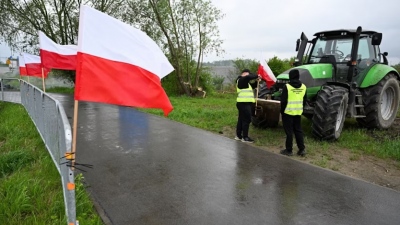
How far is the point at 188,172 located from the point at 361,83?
17.9 feet

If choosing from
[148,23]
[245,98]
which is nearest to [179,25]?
[148,23]

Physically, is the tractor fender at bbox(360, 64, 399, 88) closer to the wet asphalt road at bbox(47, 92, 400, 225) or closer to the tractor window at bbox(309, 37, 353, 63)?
the tractor window at bbox(309, 37, 353, 63)

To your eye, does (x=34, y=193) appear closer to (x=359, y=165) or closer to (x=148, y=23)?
(x=359, y=165)

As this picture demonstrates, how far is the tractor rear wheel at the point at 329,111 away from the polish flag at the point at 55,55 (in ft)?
22.2

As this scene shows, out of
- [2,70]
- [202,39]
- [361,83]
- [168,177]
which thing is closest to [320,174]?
[168,177]

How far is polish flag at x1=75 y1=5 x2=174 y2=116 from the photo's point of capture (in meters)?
3.28

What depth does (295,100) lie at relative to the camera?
6.26 metres

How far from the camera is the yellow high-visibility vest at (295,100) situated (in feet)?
20.5

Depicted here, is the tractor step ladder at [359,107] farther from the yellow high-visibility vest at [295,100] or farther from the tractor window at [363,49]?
the yellow high-visibility vest at [295,100]

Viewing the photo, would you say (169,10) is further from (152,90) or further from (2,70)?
(152,90)

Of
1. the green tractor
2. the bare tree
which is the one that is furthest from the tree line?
the green tractor

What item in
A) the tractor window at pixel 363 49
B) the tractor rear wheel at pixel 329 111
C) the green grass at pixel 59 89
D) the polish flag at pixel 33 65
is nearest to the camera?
the tractor rear wheel at pixel 329 111

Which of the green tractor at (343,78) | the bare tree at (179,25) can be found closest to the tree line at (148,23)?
the bare tree at (179,25)

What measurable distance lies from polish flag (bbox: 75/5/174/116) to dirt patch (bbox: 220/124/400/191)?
374 cm
